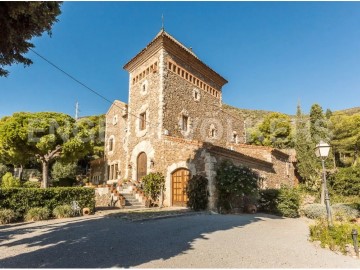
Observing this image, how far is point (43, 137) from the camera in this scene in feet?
55.0

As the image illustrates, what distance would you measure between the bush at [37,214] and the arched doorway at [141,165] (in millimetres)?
7290

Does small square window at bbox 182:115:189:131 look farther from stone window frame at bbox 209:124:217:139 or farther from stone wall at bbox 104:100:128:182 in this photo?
stone wall at bbox 104:100:128:182

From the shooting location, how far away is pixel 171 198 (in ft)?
48.4

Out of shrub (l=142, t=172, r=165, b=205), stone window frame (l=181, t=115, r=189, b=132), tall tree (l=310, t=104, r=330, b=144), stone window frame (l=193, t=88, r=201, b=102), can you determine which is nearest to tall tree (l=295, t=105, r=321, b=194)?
tall tree (l=310, t=104, r=330, b=144)

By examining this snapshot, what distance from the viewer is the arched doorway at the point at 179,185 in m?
14.3

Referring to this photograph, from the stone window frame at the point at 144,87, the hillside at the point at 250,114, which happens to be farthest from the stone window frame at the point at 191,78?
the hillside at the point at 250,114

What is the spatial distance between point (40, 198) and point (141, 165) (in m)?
7.44

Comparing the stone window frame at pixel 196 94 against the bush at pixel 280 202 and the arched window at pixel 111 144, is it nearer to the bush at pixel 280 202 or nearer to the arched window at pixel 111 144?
the bush at pixel 280 202

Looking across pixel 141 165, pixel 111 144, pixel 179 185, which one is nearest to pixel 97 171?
pixel 111 144

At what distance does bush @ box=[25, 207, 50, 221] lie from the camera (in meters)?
10.5

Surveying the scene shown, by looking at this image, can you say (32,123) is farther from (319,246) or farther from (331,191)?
(331,191)

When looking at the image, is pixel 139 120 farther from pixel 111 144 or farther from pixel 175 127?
pixel 111 144

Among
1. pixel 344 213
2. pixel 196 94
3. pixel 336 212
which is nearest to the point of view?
pixel 336 212

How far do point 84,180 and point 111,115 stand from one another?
7821mm
